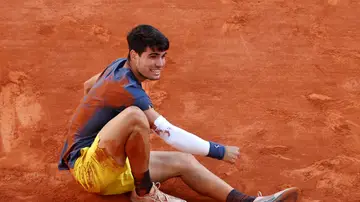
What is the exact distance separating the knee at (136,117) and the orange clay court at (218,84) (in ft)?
2.24

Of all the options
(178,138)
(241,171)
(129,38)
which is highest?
(129,38)

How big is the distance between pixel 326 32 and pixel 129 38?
289 centimetres

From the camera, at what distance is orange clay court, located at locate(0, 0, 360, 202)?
5.12 meters

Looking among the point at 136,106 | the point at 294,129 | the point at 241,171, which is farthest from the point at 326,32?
the point at 136,106

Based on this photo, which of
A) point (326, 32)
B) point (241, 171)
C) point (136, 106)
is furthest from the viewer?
point (326, 32)

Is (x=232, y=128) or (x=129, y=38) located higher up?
(x=129, y=38)

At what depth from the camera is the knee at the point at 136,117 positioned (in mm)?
4195

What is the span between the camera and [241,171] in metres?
5.16

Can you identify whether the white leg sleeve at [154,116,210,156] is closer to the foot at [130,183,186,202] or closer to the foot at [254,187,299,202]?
the foot at [130,183,186,202]

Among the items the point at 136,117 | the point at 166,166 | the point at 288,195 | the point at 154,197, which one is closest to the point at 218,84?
the point at 166,166

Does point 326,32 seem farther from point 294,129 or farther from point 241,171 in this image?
point 241,171

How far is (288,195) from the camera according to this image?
4.57 meters

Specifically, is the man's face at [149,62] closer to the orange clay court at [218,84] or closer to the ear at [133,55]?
the ear at [133,55]

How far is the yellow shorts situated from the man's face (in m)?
0.50
